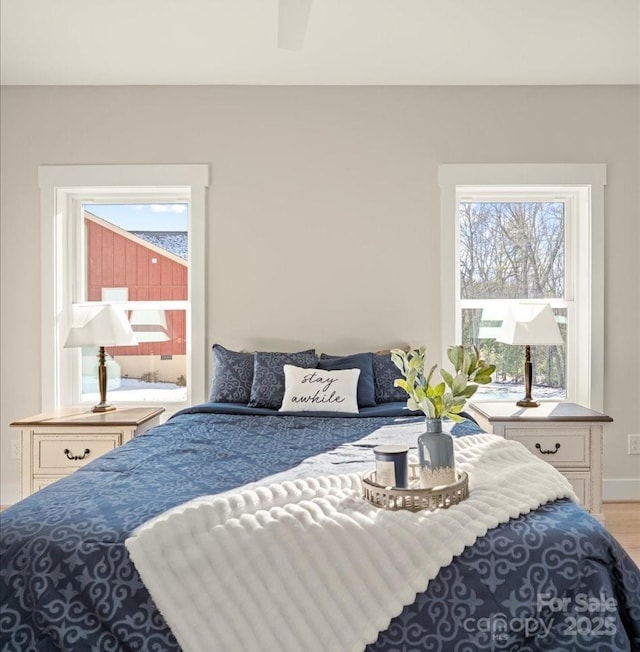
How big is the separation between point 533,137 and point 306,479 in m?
2.93

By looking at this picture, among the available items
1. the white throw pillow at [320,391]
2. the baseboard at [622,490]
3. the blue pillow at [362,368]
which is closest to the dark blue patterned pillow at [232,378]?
the white throw pillow at [320,391]

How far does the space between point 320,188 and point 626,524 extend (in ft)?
8.77

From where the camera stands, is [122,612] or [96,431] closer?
[122,612]

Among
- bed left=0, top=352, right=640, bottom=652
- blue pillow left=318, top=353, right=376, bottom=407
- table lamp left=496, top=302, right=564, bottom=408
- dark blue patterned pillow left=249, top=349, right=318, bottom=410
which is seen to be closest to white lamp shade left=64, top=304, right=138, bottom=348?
dark blue patterned pillow left=249, top=349, right=318, bottom=410

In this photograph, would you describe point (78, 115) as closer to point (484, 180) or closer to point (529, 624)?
point (484, 180)

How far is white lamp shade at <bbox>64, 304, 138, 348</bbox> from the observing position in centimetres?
308

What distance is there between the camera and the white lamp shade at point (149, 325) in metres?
3.63

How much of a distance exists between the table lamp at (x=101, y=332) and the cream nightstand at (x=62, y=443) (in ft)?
0.84

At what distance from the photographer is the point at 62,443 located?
290 centimetres

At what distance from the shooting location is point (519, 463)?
176 centimetres

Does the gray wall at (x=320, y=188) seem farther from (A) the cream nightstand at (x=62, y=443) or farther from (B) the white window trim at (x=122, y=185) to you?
(A) the cream nightstand at (x=62, y=443)
